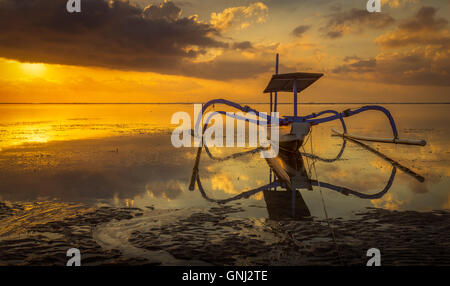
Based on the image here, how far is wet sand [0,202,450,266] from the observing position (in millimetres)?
5242

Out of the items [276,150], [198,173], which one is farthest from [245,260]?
[276,150]

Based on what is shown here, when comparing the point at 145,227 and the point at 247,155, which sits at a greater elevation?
the point at 247,155

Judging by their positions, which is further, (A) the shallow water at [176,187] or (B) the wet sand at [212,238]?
(A) the shallow water at [176,187]

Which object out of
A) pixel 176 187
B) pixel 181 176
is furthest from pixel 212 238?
pixel 181 176

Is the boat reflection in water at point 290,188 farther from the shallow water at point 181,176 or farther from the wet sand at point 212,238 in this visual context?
the wet sand at point 212,238

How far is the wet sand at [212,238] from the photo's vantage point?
524 cm

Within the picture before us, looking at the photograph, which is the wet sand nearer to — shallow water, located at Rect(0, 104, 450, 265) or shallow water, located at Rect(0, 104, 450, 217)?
shallow water, located at Rect(0, 104, 450, 265)

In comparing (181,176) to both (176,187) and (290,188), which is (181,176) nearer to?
(176,187)

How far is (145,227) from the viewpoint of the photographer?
6.67 m

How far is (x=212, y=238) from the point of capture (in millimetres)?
6078

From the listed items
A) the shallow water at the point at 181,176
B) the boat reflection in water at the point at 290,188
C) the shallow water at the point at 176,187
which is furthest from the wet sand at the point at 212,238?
the shallow water at the point at 181,176
